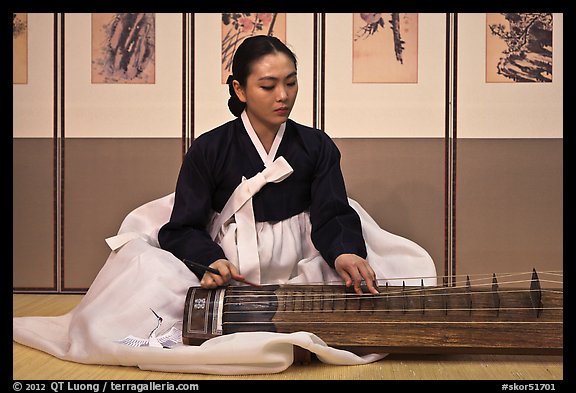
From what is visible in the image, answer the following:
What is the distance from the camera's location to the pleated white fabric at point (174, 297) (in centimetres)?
223

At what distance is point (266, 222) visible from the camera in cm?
284

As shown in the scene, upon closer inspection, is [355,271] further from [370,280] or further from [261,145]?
[261,145]

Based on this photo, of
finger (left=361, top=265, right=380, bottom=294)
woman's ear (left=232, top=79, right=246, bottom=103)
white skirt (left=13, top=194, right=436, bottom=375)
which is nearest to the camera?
white skirt (left=13, top=194, right=436, bottom=375)

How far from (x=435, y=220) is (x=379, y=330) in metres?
1.81

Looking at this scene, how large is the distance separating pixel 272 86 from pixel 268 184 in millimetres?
368

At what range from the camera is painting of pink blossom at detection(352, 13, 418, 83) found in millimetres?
4016

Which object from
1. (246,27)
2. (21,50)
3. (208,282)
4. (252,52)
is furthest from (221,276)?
(21,50)

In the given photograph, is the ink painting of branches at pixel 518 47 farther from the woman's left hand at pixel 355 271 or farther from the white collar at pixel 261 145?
the woman's left hand at pixel 355 271

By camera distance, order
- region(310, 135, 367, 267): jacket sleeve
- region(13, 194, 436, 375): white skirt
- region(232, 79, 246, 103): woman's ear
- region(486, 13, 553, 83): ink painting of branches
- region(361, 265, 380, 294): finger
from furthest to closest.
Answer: region(486, 13, 553, 83): ink painting of branches, region(232, 79, 246, 103): woman's ear, region(310, 135, 367, 267): jacket sleeve, region(361, 265, 380, 294): finger, region(13, 194, 436, 375): white skirt

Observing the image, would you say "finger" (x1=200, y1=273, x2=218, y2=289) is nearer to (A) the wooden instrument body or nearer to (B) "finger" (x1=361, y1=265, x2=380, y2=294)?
(A) the wooden instrument body

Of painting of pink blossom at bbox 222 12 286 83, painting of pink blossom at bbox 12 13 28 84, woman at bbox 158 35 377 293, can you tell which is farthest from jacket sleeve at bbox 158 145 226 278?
painting of pink blossom at bbox 12 13 28 84

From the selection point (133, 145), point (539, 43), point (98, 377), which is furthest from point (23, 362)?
point (539, 43)

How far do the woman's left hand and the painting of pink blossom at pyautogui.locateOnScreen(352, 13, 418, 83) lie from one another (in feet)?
5.60
